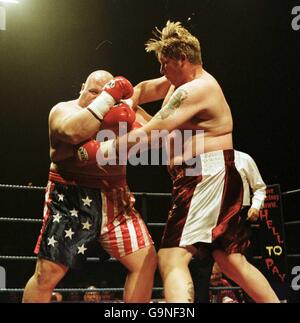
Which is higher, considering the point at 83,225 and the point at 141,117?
the point at 141,117

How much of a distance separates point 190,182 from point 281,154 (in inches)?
224

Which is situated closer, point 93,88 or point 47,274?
point 47,274

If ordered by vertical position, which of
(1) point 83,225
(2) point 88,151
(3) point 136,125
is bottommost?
(1) point 83,225

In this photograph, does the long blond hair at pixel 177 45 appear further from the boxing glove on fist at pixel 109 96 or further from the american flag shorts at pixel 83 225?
the american flag shorts at pixel 83 225

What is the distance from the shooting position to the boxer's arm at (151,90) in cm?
242

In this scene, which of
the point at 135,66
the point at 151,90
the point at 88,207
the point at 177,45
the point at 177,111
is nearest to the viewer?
the point at 177,111

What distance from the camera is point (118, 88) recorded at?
2.02 m

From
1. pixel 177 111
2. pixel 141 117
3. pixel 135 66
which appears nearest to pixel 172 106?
pixel 177 111

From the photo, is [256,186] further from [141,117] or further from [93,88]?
[93,88]

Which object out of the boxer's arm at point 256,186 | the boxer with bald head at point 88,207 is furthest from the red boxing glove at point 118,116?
the boxer's arm at point 256,186

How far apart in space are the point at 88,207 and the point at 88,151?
234mm

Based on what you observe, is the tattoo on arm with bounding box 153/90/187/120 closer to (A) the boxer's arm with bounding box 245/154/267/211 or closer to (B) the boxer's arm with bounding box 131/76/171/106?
(B) the boxer's arm with bounding box 131/76/171/106

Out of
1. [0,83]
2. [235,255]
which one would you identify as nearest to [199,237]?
[235,255]

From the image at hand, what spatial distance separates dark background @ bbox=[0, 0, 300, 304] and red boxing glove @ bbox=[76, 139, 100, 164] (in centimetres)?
369
